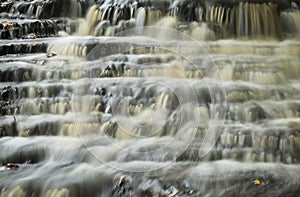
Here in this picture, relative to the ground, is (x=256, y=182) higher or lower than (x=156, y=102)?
lower

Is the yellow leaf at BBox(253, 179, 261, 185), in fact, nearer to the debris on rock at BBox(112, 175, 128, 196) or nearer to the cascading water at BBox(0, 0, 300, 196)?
the cascading water at BBox(0, 0, 300, 196)

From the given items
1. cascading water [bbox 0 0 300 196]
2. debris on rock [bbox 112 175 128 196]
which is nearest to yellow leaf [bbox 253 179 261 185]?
cascading water [bbox 0 0 300 196]

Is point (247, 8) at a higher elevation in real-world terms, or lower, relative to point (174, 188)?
higher

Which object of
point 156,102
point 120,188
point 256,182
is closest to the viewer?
point 256,182

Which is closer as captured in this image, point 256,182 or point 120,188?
point 256,182

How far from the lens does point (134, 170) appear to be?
417cm

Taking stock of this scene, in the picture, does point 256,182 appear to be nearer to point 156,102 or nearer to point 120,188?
point 120,188

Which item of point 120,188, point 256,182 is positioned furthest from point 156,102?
point 256,182

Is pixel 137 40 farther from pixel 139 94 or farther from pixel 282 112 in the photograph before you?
pixel 282 112

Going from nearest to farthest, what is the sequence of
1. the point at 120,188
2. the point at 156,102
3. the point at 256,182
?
the point at 256,182, the point at 120,188, the point at 156,102

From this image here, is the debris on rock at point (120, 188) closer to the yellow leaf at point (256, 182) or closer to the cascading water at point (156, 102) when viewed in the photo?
the cascading water at point (156, 102)

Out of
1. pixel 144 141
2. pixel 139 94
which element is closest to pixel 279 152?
pixel 144 141

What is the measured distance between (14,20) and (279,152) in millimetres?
8069

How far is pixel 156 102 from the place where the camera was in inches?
213
